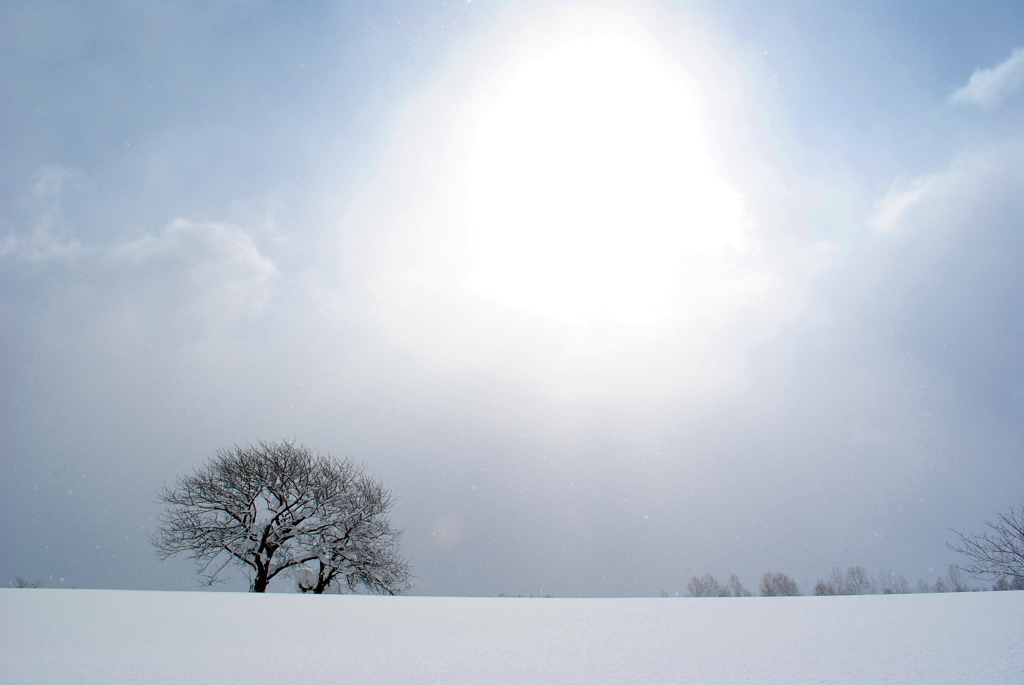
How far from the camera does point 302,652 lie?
309cm

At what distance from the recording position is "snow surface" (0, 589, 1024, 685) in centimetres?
251

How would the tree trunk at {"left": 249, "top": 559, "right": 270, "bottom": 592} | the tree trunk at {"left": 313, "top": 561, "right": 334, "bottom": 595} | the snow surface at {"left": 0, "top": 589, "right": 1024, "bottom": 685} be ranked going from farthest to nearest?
the tree trunk at {"left": 313, "top": 561, "right": 334, "bottom": 595}, the tree trunk at {"left": 249, "top": 559, "right": 270, "bottom": 592}, the snow surface at {"left": 0, "top": 589, "right": 1024, "bottom": 685}

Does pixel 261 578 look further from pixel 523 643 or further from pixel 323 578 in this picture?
pixel 523 643

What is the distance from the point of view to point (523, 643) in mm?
3303

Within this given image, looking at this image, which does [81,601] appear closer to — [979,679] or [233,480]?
[979,679]

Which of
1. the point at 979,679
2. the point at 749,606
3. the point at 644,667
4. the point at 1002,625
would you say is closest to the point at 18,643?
the point at 644,667

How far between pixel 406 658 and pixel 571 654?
0.93 m

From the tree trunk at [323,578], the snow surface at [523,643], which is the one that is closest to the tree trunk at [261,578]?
the tree trunk at [323,578]

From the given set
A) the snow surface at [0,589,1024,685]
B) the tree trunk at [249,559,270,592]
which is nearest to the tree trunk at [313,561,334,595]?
the tree trunk at [249,559,270,592]

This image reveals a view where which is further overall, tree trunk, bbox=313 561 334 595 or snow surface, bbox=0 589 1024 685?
tree trunk, bbox=313 561 334 595

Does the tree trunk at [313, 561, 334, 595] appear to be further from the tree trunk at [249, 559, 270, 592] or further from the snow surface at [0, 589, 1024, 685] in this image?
the snow surface at [0, 589, 1024, 685]

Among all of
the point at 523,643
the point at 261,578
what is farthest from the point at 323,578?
the point at 523,643

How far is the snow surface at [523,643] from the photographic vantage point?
2506mm

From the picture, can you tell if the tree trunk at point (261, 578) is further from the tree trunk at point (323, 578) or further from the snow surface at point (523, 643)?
the snow surface at point (523, 643)
